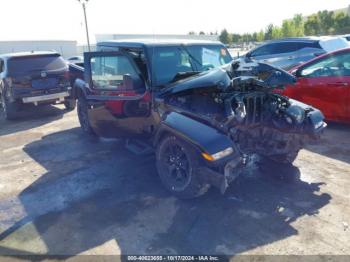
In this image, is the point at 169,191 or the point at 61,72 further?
the point at 61,72

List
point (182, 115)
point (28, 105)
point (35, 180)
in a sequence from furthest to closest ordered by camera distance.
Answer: point (28, 105) → point (35, 180) → point (182, 115)

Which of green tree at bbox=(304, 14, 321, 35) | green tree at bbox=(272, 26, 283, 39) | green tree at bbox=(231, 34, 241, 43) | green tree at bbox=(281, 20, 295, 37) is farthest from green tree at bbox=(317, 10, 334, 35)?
green tree at bbox=(231, 34, 241, 43)

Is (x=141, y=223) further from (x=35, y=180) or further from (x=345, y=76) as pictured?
(x=345, y=76)

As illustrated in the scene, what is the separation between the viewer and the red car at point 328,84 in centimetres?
572

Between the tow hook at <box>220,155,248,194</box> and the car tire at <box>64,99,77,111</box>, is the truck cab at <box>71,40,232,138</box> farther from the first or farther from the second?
the car tire at <box>64,99,77,111</box>

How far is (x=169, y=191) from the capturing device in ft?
12.9

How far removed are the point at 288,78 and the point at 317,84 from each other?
8.27ft

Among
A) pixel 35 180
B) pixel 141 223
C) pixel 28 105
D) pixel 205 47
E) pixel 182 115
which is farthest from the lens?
pixel 28 105

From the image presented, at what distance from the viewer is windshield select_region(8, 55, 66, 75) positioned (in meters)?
8.15

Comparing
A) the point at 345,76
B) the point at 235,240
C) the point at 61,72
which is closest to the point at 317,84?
the point at 345,76

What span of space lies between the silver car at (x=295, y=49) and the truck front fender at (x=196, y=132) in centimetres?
640

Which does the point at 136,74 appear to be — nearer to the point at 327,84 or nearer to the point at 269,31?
the point at 327,84

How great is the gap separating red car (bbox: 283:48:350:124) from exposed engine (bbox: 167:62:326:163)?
6.75 ft

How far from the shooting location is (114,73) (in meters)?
4.72
